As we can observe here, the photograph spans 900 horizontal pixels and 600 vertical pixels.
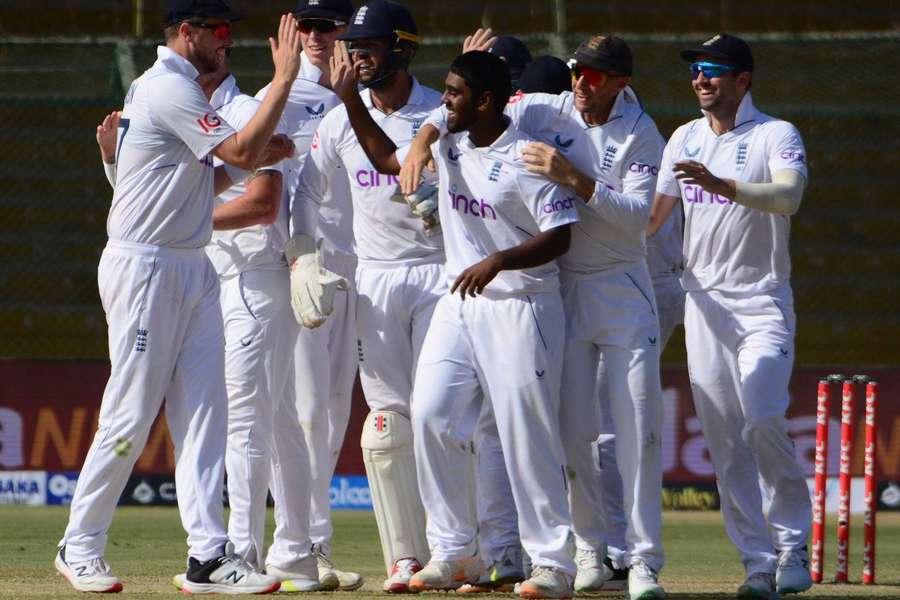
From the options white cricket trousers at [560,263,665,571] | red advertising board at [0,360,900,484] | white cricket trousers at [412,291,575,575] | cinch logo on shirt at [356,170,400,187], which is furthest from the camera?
red advertising board at [0,360,900,484]

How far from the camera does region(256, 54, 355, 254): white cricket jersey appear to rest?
675 cm

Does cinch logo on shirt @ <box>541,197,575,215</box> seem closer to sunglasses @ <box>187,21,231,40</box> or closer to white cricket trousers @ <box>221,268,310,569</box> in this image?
white cricket trousers @ <box>221,268,310,569</box>

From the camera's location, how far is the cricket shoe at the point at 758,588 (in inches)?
246

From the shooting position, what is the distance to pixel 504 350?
592 cm

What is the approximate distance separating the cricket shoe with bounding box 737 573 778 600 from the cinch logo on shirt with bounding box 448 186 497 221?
5.16ft

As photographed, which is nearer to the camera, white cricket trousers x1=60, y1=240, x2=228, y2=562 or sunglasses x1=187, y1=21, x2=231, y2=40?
white cricket trousers x1=60, y1=240, x2=228, y2=562

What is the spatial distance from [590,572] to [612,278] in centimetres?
107

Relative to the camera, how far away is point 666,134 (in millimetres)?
12203

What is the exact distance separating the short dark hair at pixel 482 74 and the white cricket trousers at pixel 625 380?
70cm

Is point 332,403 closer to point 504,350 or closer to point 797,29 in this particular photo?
point 504,350

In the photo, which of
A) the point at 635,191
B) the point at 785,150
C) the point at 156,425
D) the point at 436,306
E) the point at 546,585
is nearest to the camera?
the point at 546,585

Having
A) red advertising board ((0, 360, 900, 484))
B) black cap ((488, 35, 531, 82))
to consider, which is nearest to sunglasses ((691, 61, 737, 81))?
black cap ((488, 35, 531, 82))

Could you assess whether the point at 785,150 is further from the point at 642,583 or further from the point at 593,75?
the point at 642,583

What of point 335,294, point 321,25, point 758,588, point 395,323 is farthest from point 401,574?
point 321,25
